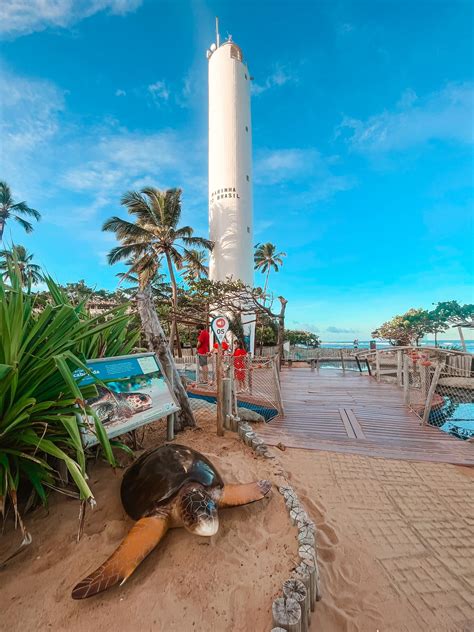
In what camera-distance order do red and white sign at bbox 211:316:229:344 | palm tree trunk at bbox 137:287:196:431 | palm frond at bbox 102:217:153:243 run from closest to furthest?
palm tree trunk at bbox 137:287:196:431
red and white sign at bbox 211:316:229:344
palm frond at bbox 102:217:153:243

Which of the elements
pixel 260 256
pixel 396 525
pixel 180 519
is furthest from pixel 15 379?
pixel 260 256

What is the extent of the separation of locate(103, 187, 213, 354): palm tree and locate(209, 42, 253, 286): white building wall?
3.97 metres

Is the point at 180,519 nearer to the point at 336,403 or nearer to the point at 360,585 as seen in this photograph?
the point at 360,585

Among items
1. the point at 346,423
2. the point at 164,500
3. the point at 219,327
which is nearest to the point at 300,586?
the point at 164,500

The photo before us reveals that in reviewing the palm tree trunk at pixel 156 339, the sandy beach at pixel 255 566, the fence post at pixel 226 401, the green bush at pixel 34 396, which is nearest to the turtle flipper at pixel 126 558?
the sandy beach at pixel 255 566

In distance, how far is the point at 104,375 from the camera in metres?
2.95

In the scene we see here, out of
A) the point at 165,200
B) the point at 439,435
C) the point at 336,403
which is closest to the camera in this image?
the point at 439,435

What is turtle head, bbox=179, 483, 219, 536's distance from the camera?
2.08 m

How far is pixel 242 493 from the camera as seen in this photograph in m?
2.65

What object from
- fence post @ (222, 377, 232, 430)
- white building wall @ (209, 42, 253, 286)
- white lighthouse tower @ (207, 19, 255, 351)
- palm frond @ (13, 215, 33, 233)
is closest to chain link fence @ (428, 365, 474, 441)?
fence post @ (222, 377, 232, 430)

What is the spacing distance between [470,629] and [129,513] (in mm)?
2658

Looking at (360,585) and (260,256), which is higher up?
(260,256)

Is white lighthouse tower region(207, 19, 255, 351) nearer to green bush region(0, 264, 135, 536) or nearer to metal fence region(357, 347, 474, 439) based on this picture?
metal fence region(357, 347, 474, 439)

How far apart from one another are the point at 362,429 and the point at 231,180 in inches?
843
